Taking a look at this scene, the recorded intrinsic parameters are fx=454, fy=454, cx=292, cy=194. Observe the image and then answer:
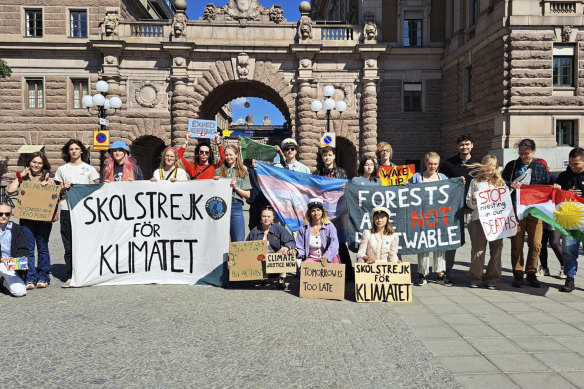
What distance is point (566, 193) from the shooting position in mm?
6773

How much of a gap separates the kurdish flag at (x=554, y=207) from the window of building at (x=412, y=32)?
69.5ft

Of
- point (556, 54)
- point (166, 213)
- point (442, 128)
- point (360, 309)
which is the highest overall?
point (556, 54)

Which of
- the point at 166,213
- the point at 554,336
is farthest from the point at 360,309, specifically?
the point at 166,213

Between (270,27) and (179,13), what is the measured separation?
4945 millimetres

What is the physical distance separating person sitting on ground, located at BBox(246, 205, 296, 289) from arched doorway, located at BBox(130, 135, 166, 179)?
787 inches

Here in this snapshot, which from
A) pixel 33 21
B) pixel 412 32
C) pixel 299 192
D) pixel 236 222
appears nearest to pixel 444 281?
pixel 299 192

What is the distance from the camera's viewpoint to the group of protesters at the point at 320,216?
6562mm

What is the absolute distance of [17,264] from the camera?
20.9ft

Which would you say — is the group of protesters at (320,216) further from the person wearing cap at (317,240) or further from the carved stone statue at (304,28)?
the carved stone statue at (304,28)

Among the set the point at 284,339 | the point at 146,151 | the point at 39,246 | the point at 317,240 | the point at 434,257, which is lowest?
the point at 284,339

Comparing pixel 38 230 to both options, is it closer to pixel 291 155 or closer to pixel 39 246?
pixel 39 246

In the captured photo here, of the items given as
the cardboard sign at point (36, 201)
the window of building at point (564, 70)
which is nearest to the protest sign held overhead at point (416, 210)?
the cardboard sign at point (36, 201)

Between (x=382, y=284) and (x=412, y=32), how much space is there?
921 inches

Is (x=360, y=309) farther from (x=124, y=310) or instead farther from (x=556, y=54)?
(x=556, y=54)
